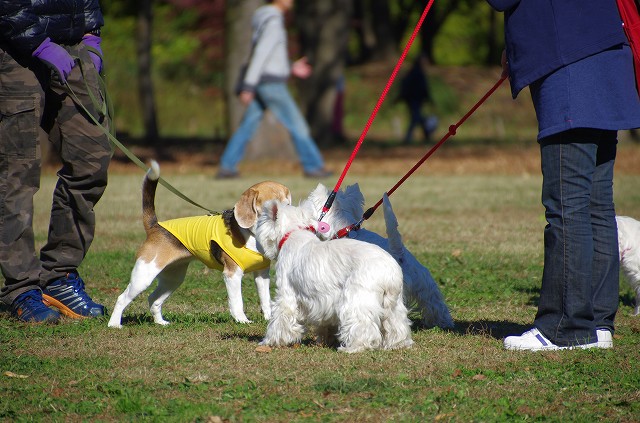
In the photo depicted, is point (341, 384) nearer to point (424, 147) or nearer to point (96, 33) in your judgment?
point (96, 33)

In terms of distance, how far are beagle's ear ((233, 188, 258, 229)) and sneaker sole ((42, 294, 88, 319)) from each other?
4.27 feet

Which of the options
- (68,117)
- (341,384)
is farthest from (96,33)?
(341,384)

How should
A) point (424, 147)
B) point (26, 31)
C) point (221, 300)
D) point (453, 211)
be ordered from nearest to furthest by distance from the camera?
1. point (26, 31)
2. point (221, 300)
3. point (453, 211)
4. point (424, 147)

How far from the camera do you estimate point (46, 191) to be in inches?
535

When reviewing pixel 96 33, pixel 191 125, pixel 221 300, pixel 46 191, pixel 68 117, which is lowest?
pixel 191 125

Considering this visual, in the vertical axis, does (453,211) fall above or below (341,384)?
below

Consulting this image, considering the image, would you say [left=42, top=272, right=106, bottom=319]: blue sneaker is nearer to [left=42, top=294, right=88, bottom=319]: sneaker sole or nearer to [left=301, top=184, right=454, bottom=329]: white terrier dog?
[left=42, top=294, right=88, bottom=319]: sneaker sole

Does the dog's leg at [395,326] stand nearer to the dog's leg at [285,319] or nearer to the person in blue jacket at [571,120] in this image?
the dog's leg at [285,319]

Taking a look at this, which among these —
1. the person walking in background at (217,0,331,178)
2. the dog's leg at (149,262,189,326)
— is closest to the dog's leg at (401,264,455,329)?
the dog's leg at (149,262,189,326)

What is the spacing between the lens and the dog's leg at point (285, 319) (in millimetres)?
4922

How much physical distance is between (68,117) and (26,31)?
0.65 meters

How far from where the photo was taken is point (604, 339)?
496 centimetres

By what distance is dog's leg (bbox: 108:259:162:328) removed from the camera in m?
5.72

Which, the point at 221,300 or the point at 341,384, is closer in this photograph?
the point at 341,384
